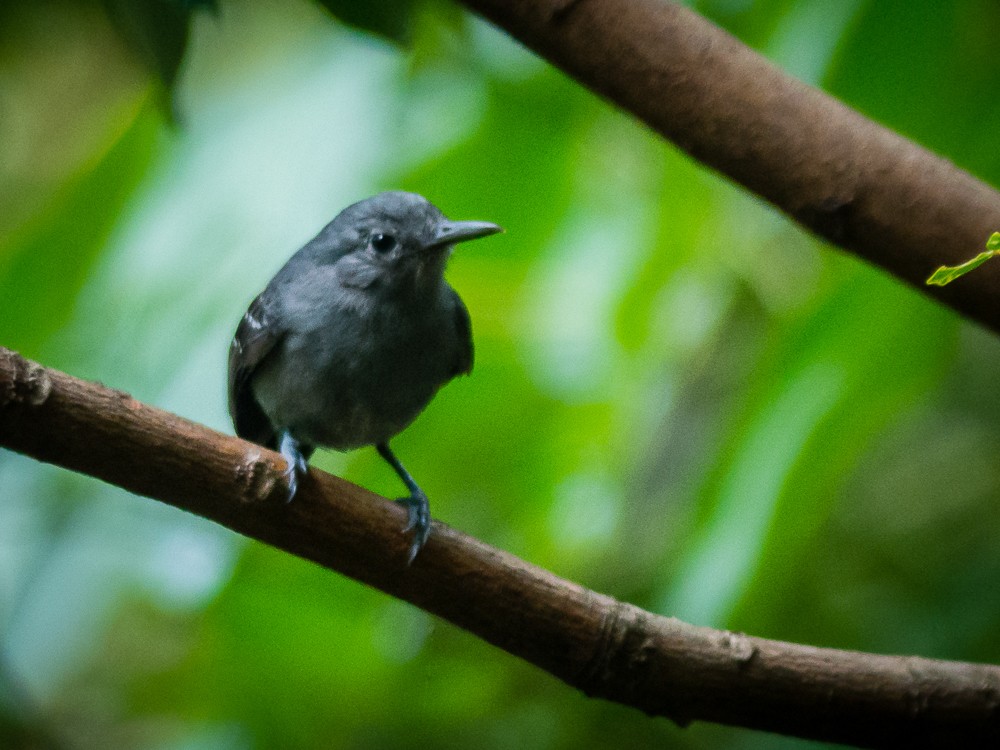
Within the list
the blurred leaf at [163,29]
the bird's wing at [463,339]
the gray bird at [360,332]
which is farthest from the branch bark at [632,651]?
the blurred leaf at [163,29]

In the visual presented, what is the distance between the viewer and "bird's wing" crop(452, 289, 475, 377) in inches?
126

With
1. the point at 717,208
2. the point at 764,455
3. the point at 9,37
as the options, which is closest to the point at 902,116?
A: the point at 717,208

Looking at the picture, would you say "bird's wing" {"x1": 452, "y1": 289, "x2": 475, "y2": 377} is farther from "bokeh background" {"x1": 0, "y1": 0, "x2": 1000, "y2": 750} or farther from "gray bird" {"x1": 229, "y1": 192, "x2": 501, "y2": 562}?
"bokeh background" {"x1": 0, "y1": 0, "x2": 1000, "y2": 750}

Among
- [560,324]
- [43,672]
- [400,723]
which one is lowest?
[43,672]

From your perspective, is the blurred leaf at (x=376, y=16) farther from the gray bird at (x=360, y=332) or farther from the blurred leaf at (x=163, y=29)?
the gray bird at (x=360, y=332)

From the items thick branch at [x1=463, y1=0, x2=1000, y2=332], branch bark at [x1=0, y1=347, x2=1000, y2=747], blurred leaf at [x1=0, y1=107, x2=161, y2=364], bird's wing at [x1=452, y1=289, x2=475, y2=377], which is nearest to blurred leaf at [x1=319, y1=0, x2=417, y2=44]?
thick branch at [x1=463, y1=0, x2=1000, y2=332]

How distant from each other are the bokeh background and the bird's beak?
0.87 m

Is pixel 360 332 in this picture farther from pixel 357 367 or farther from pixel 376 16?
pixel 376 16

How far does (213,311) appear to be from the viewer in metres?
3.82

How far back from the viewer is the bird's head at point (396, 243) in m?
2.96

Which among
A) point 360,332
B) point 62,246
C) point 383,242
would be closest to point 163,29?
point 383,242

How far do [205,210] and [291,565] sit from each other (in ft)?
4.45

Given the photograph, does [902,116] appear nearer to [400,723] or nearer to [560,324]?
[560,324]

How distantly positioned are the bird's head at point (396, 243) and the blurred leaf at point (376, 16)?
509mm
